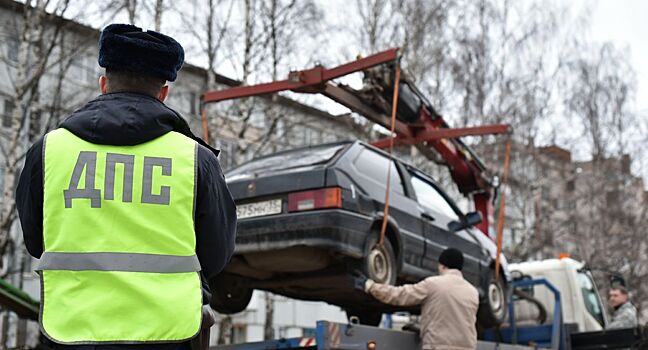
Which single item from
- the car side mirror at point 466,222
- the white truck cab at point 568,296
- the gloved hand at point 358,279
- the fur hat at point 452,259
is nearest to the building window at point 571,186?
the white truck cab at point 568,296

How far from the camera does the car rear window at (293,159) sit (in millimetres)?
6074

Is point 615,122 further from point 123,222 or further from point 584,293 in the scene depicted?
point 123,222

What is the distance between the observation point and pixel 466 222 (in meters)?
7.52

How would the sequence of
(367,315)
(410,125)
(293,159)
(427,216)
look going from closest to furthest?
(293,159) → (427,216) → (367,315) → (410,125)

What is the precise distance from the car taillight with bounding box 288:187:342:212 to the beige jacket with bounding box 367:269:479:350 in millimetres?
708

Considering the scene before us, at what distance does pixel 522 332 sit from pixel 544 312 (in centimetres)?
48

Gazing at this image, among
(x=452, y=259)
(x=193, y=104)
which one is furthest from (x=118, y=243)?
(x=193, y=104)

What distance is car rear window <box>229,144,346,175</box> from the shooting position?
239 inches

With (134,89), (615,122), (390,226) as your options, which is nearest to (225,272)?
(390,226)

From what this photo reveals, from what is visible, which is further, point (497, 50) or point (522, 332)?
point (497, 50)

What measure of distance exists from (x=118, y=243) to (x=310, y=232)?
3.46m

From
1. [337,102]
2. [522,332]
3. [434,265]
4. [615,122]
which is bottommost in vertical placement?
[522,332]

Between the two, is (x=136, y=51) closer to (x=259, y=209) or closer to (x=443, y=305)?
(x=259, y=209)

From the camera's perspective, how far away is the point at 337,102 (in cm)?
688
